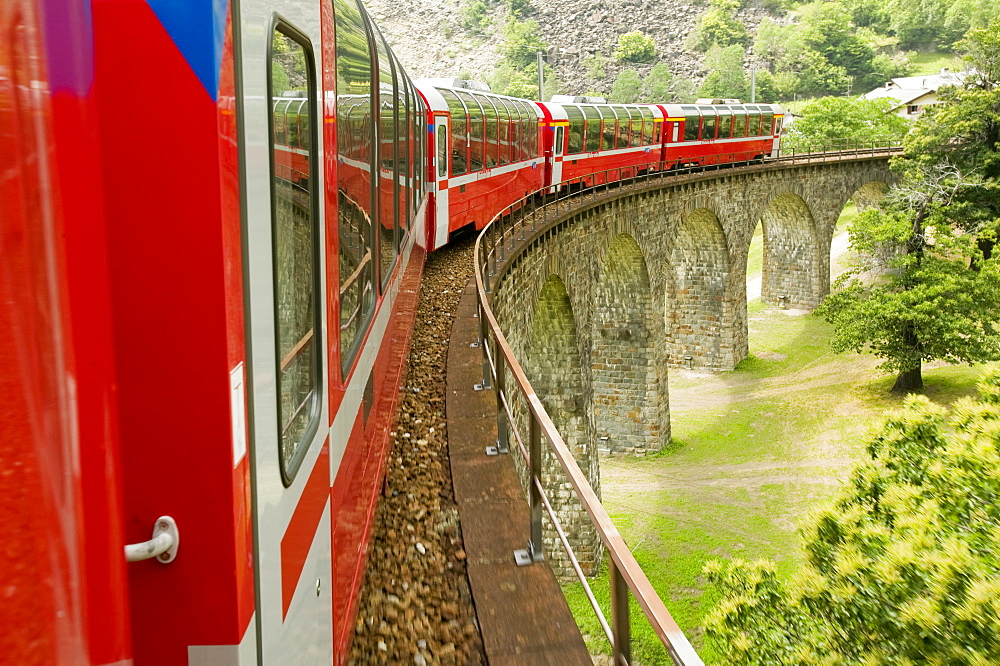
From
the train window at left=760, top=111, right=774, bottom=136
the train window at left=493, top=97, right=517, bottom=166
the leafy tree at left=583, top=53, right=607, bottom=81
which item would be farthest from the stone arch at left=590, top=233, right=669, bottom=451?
the leafy tree at left=583, top=53, right=607, bottom=81

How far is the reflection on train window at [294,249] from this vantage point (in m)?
2.20

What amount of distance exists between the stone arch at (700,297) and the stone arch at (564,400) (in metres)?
12.4

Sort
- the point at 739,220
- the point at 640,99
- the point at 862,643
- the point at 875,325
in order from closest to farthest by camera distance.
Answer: the point at 862,643, the point at 875,325, the point at 739,220, the point at 640,99

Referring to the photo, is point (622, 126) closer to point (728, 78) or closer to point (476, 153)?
point (476, 153)

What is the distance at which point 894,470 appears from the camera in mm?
9836

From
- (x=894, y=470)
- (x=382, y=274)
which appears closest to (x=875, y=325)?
(x=894, y=470)

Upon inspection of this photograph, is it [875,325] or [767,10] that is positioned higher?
[767,10]

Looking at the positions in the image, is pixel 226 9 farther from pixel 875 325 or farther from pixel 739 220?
pixel 739 220

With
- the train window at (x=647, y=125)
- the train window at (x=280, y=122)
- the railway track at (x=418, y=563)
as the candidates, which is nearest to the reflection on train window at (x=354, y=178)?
the train window at (x=280, y=122)

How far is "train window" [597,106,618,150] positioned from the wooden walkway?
17.8m

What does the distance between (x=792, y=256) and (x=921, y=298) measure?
49.1 ft

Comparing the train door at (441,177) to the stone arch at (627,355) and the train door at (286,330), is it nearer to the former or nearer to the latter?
the train door at (286,330)

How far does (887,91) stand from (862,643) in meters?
75.5

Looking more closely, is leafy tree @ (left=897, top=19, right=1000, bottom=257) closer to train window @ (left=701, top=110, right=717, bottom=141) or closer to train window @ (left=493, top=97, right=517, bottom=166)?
train window @ (left=701, top=110, right=717, bottom=141)
